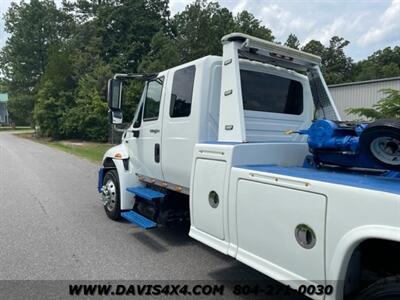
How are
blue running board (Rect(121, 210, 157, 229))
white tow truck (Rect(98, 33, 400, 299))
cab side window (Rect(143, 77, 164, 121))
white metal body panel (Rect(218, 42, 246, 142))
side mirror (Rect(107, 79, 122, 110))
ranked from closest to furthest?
1. white tow truck (Rect(98, 33, 400, 299))
2. white metal body panel (Rect(218, 42, 246, 142))
3. blue running board (Rect(121, 210, 157, 229))
4. cab side window (Rect(143, 77, 164, 121))
5. side mirror (Rect(107, 79, 122, 110))

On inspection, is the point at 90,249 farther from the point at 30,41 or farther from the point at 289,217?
the point at 30,41

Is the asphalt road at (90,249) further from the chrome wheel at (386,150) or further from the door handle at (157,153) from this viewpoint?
the chrome wheel at (386,150)

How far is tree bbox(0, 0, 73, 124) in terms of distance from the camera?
5494 cm

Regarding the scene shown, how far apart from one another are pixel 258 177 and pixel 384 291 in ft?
4.02

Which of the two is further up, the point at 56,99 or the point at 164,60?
the point at 164,60

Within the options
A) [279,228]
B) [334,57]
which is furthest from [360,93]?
[334,57]

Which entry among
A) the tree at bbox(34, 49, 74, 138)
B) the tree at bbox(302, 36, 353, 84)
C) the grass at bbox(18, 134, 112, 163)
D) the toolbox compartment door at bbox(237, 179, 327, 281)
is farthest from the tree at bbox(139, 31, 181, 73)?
the tree at bbox(302, 36, 353, 84)

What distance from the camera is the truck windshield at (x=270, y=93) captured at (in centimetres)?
464

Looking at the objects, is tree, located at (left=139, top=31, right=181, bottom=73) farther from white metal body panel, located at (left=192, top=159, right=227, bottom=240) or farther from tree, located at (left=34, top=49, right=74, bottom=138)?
white metal body panel, located at (left=192, top=159, right=227, bottom=240)

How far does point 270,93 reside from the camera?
4.89 metres

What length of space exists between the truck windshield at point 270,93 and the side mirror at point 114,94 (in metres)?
2.06

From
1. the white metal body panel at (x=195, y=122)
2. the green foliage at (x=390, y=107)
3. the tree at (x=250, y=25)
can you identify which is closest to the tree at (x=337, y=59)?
the tree at (x=250, y=25)

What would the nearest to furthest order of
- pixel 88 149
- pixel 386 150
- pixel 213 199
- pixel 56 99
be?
pixel 386 150, pixel 213 199, pixel 88 149, pixel 56 99

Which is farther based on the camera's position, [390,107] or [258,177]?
[390,107]
